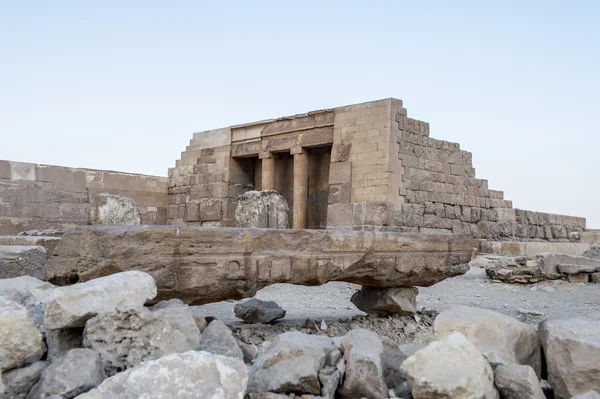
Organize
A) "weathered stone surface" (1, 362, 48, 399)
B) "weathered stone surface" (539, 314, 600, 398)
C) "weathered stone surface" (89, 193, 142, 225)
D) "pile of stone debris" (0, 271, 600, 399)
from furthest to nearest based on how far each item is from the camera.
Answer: "weathered stone surface" (89, 193, 142, 225) < "weathered stone surface" (539, 314, 600, 398) < "weathered stone surface" (1, 362, 48, 399) < "pile of stone debris" (0, 271, 600, 399)

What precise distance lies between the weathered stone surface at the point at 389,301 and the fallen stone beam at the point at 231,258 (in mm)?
183

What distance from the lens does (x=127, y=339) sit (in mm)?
2822

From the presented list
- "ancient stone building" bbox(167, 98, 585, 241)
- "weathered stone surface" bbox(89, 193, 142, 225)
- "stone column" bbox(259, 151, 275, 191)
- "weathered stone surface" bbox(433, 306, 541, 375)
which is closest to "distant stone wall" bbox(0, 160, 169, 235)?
"ancient stone building" bbox(167, 98, 585, 241)

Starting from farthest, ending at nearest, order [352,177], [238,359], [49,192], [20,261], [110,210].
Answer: [49,192] → [352,177] → [110,210] → [20,261] → [238,359]

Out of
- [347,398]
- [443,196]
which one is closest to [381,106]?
[443,196]

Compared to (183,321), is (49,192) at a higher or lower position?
higher

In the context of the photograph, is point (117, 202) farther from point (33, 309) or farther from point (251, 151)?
point (33, 309)

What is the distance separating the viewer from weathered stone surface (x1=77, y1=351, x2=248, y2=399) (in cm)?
229

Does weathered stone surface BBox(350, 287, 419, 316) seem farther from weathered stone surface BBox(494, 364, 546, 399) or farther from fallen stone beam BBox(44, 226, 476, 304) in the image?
weathered stone surface BBox(494, 364, 546, 399)

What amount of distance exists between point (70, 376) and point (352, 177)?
8908 millimetres

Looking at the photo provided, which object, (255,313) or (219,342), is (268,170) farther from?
(219,342)

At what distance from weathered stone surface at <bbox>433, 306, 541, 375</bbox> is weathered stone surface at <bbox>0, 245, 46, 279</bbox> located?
359cm

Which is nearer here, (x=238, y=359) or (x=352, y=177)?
(x=238, y=359)

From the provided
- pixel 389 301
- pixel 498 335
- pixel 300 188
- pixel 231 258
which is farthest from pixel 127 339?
pixel 300 188
